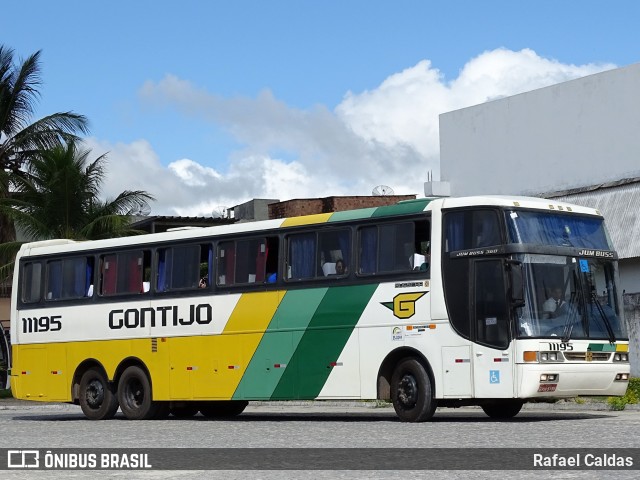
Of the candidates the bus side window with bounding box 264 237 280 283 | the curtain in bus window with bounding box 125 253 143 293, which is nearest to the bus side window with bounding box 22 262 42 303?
the curtain in bus window with bounding box 125 253 143 293

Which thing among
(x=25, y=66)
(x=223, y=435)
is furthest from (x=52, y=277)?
(x=25, y=66)

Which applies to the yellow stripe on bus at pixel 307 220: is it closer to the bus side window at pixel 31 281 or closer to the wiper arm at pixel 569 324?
the wiper arm at pixel 569 324

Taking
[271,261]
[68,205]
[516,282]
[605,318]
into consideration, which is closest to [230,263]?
[271,261]

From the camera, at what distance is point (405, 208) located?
66.4ft

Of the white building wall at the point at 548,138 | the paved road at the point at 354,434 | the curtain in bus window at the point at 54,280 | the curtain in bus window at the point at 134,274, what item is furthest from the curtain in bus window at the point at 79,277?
the white building wall at the point at 548,138

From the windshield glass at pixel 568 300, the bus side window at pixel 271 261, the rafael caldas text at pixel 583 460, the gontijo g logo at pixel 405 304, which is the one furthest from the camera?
the bus side window at pixel 271 261

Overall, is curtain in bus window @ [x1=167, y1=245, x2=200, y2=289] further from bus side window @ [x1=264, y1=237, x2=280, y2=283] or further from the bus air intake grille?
the bus air intake grille

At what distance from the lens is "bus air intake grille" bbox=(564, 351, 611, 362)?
1900 cm

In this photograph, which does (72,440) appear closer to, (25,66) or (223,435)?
(223,435)

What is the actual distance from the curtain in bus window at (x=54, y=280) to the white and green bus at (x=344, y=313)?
0.04 metres

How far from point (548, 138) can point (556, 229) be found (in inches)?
849

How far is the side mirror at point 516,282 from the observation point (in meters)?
18.8

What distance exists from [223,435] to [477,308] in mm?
4249

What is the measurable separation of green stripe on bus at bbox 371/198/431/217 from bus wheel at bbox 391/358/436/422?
228 cm
